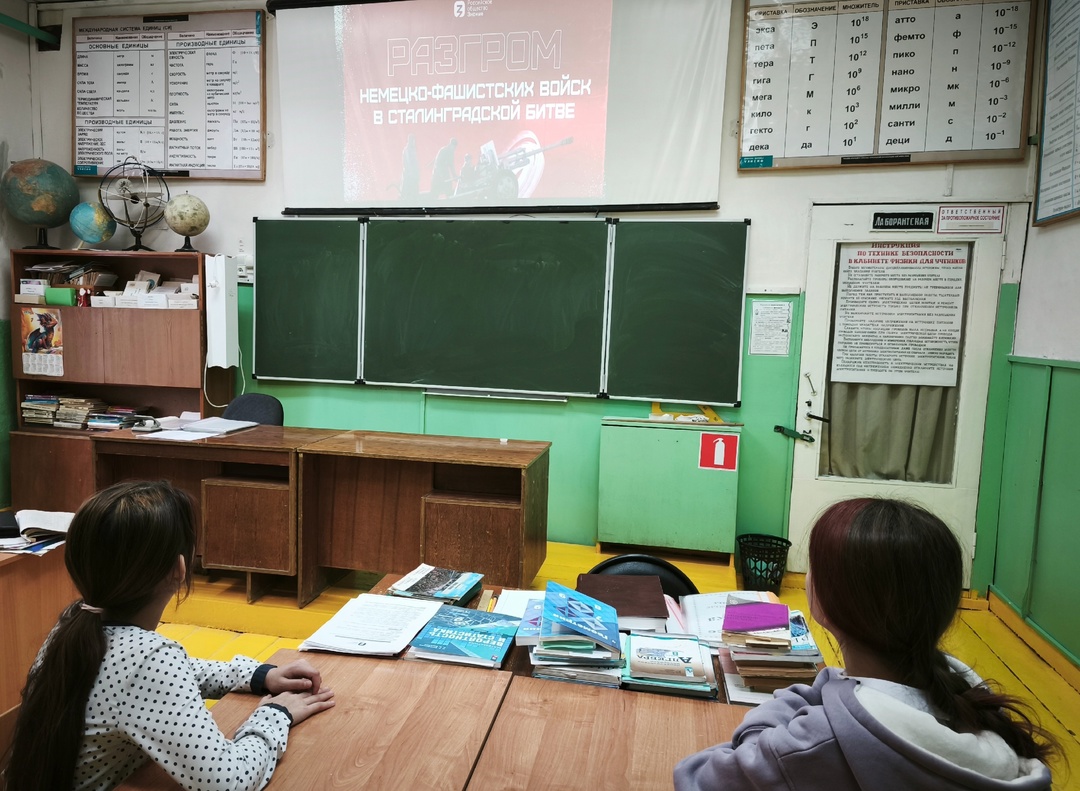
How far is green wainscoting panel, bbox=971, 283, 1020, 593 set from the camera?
136 inches

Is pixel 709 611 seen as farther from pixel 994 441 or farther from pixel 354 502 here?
pixel 994 441

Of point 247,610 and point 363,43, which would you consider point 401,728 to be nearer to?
point 247,610

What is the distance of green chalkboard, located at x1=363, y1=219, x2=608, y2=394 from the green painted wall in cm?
15

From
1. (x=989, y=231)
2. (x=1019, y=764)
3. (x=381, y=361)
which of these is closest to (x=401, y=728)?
(x=1019, y=764)

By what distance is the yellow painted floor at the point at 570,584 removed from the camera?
8.23 feet

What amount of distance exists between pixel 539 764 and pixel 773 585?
282cm

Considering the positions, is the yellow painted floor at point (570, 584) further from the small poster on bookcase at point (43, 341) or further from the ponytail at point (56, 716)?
the small poster on bookcase at point (43, 341)

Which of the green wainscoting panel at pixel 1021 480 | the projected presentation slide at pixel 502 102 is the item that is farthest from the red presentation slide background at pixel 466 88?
the green wainscoting panel at pixel 1021 480

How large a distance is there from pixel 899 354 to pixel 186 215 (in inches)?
170

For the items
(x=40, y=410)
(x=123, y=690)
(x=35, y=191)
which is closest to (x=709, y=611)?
(x=123, y=690)

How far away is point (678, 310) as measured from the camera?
3.81 metres

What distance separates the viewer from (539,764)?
1.02 meters

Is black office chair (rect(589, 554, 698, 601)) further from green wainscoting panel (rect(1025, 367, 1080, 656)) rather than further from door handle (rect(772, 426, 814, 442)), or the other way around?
door handle (rect(772, 426, 814, 442))

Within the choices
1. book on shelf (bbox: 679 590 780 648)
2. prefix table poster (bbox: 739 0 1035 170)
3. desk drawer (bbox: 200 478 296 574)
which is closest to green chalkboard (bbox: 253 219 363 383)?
desk drawer (bbox: 200 478 296 574)
